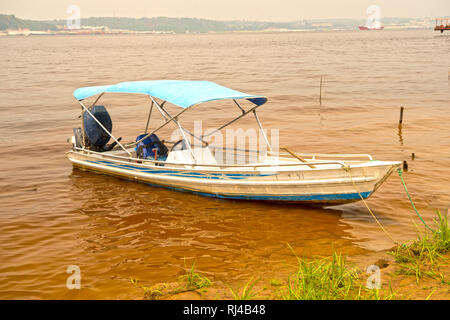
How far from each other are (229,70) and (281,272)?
1589 inches

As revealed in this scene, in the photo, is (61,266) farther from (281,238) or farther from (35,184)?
(35,184)

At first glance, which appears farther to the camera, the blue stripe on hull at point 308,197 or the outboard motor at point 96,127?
the outboard motor at point 96,127

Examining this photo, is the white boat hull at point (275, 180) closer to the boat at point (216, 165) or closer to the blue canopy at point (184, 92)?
the boat at point (216, 165)

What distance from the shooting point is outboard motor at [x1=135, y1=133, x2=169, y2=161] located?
1103cm

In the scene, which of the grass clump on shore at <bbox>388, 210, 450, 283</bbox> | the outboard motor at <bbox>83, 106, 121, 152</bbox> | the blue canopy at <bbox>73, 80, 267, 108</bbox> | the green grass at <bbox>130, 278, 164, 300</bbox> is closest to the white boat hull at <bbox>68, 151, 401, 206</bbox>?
the outboard motor at <bbox>83, 106, 121, 152</bbox>

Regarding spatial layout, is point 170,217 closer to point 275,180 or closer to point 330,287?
point 275,180

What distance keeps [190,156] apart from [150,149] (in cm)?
139

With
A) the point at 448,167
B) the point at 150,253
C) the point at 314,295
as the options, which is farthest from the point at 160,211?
the point at 448,167

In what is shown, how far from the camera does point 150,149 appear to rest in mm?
11109

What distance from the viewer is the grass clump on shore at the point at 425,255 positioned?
5512mm

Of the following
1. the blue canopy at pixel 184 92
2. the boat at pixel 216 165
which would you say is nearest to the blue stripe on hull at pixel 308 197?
the boat at pixel 216 165

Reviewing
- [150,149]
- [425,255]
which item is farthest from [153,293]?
[150,149]

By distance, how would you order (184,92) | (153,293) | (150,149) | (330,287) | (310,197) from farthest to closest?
1. (150,149)
2. (184,92)
3. (310,197)
4. (153,293)
5. (330,287)

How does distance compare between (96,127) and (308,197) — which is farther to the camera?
(96,127)
